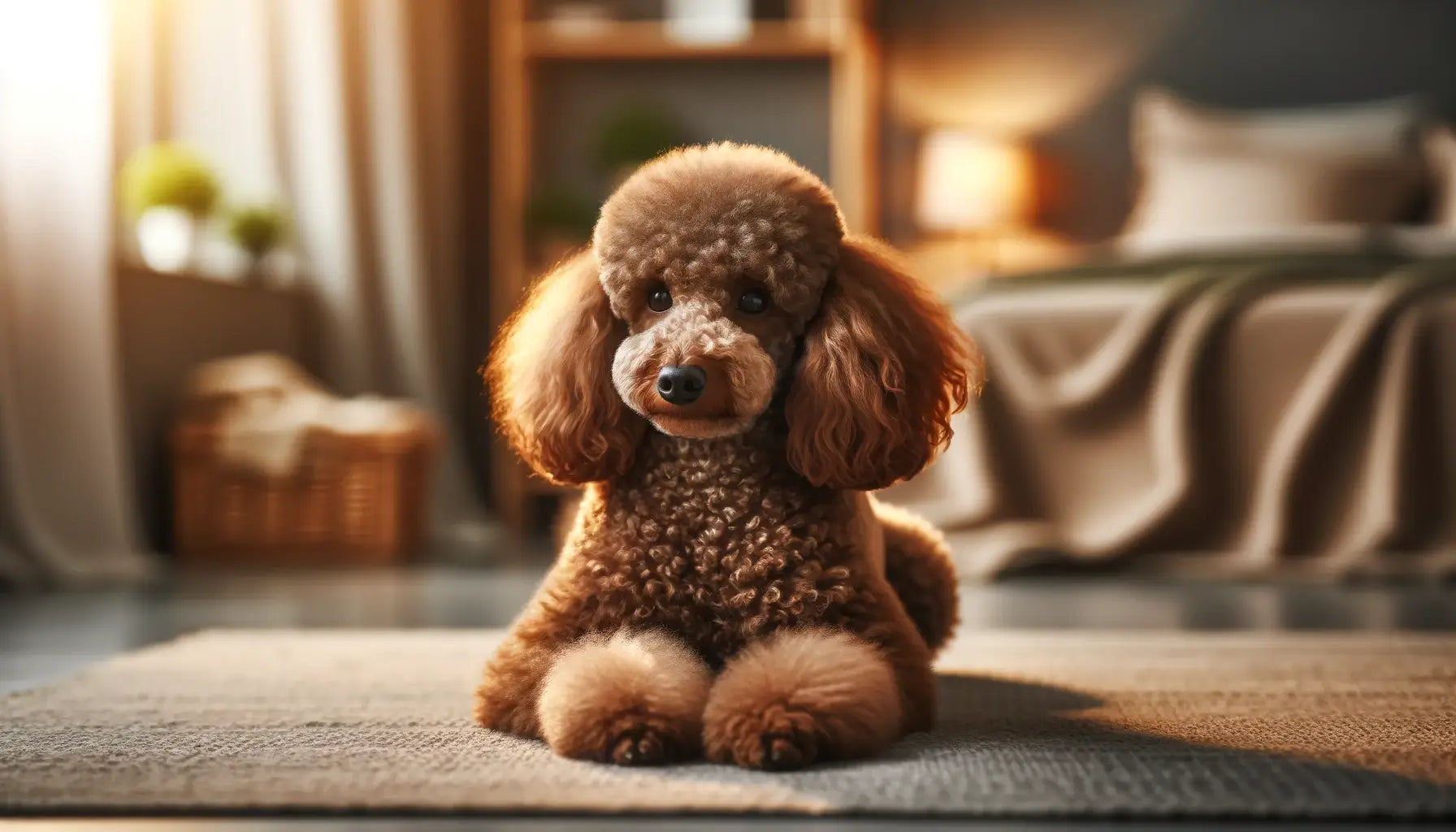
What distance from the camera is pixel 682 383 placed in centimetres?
103

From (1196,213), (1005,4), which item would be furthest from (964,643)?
(1005,4)

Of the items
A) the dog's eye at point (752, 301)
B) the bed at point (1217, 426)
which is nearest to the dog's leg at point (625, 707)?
the dog's eye at point (752, 301)

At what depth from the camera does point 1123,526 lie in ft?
8.88

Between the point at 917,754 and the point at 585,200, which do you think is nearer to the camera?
the point at 917,754

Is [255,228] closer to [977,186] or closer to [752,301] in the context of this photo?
[977,186]

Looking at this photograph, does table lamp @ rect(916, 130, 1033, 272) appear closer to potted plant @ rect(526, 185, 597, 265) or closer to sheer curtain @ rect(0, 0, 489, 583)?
potted plant @ rect(526, 185, 597, 265)

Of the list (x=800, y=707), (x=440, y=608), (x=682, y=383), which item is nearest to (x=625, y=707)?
(x=800, y=707)

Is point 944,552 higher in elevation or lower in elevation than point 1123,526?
higher

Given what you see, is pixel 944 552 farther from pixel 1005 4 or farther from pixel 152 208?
pixel 1005 4

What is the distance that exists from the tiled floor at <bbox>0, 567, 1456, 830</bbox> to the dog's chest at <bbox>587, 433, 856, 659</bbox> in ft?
2.67

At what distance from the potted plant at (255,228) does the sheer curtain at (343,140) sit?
0.69 ft

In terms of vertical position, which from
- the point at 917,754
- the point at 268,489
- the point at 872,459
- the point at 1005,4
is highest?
the point at 1005,4

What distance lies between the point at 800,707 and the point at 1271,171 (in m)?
3.56

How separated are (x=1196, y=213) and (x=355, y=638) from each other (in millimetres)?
3086
